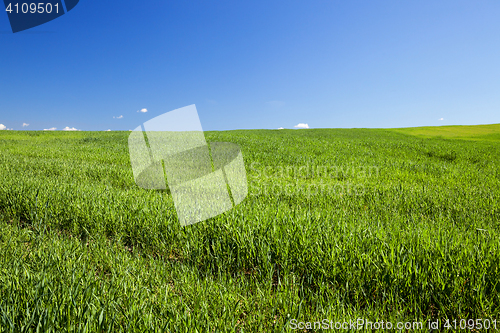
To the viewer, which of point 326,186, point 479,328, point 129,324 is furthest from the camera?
point 326,186

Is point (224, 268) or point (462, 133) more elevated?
point (462, 133)

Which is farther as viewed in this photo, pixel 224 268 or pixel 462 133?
pixel 462 133

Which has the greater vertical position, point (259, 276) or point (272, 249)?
point (272, 249)

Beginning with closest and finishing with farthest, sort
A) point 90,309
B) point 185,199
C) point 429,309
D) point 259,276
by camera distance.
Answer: point 90,309 < point 429,309 < point 259,276 < point 185,199

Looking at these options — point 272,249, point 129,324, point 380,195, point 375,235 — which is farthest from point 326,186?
point 129,324

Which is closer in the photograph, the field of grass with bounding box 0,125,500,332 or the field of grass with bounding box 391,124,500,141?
the field of grass with bounding box 0,125,500,332

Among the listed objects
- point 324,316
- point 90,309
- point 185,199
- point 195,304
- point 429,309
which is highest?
point 185,199

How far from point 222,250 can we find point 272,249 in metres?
0.69

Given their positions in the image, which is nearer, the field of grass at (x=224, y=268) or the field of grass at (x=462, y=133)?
the field of grass at (x=224, y=268)

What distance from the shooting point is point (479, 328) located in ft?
6.72

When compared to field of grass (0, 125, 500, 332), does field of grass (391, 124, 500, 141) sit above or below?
above

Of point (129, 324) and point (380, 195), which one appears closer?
point (129, 324)

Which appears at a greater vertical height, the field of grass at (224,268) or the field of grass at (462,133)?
the field of grass at (462,133)

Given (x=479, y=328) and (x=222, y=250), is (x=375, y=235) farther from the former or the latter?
(x=222, y=250)
